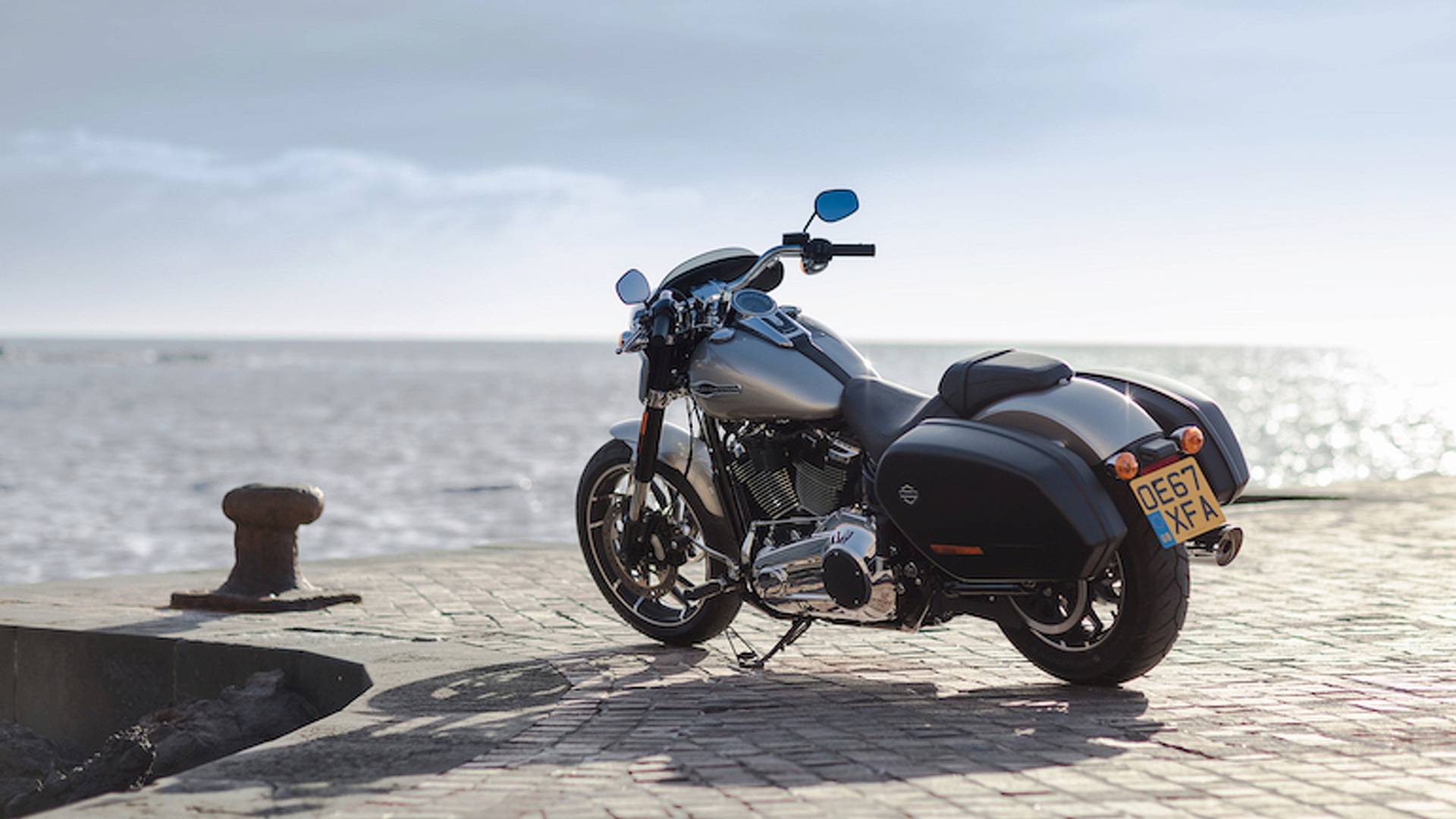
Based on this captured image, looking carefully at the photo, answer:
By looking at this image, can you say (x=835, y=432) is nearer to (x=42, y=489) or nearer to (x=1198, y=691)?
(x=1198, y=691)

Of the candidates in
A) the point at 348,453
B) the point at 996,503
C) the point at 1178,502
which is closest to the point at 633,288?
the point at 996,503

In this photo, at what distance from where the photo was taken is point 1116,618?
530 cm

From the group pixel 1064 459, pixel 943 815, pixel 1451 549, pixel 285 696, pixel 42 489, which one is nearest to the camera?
pixel 943 815

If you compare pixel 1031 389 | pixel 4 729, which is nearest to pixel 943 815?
pixel 1031 389

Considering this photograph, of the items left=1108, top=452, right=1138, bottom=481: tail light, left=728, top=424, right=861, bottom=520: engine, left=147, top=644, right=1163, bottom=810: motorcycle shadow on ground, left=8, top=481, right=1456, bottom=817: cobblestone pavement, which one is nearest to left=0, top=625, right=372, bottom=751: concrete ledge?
left=8, top=481, right=1456, bottom=817: cobblestone pavement

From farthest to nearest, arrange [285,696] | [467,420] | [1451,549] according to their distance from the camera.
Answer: [467,420] → [1451,549] → [285,696]

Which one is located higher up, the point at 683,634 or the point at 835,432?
the point at 835,432

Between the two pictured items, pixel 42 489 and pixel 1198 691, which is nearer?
pixel 1198 691

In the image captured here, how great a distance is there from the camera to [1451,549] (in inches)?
397

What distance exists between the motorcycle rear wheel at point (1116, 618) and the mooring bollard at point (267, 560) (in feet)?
12.7

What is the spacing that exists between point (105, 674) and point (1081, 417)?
13.8ft

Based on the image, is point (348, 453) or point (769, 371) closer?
point (769, 371)

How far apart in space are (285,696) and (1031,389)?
9.88 feet

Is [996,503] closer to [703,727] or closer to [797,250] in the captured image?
[703,727]
